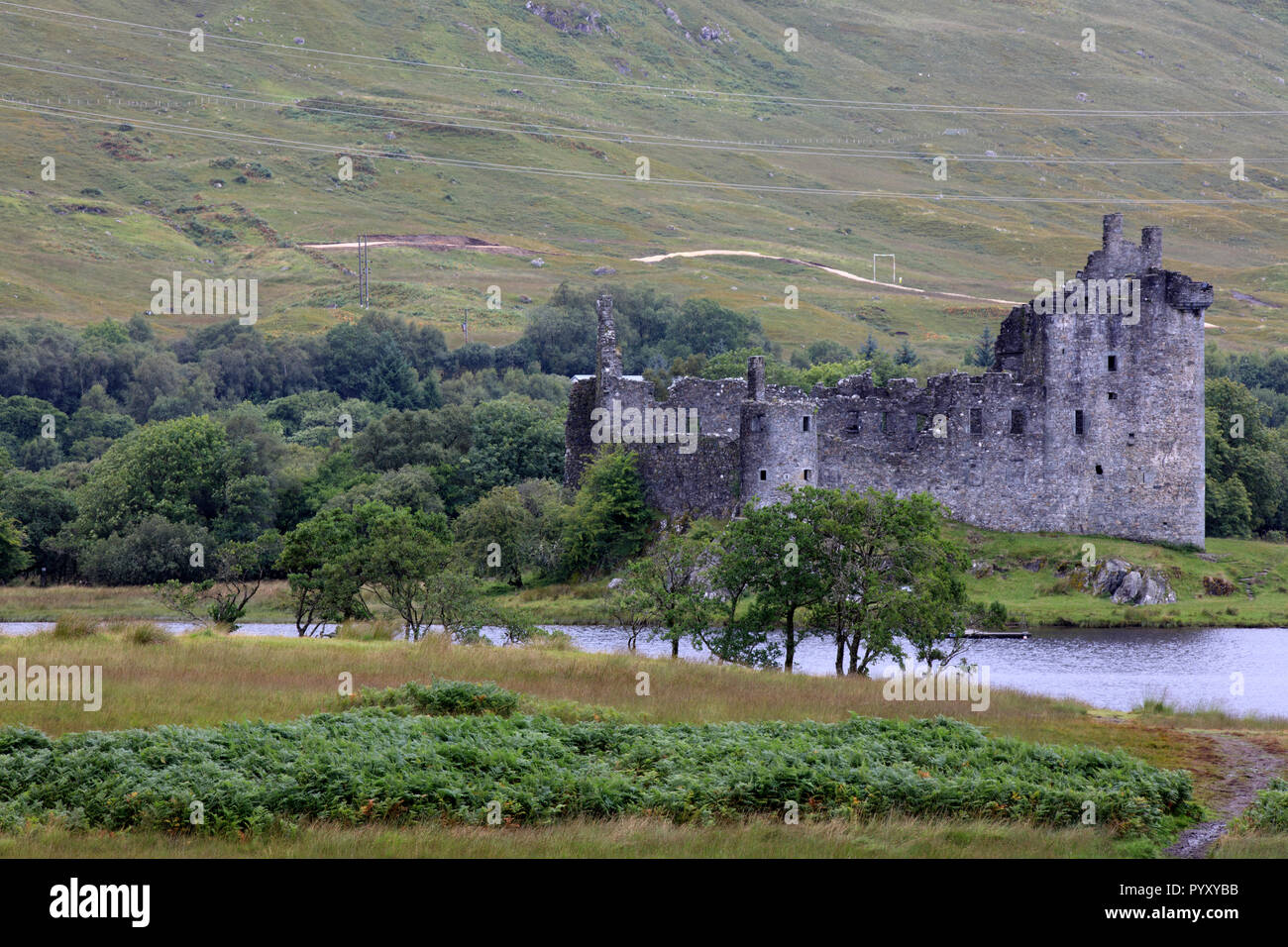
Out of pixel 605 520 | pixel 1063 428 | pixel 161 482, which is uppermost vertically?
pixel 1063 428

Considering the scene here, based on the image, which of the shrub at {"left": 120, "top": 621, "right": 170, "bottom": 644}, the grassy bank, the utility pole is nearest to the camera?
the grassy bank

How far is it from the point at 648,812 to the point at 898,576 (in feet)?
72.9

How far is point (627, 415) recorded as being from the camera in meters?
71.3

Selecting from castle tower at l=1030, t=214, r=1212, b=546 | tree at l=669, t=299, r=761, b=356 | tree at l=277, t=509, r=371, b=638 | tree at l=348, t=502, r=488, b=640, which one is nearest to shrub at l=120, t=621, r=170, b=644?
tree at l=348, t=502, r=488, b=640

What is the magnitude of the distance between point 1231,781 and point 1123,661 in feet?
83.9

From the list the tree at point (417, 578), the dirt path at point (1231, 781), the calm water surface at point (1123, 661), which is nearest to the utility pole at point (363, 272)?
the calm water surface at point (1123, 661)

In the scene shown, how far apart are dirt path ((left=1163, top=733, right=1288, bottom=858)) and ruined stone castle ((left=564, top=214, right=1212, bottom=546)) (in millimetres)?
38342

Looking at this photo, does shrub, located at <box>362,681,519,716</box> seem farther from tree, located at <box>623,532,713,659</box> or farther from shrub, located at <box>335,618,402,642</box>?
tree, located at <box>623,532,713,659</box>

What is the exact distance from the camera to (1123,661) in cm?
5088

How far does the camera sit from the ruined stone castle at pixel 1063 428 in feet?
221

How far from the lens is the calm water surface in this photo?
42688mm

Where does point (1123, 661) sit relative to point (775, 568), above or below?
below

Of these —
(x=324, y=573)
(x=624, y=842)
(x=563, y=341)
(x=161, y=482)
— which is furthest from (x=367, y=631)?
(x=563, y=341)

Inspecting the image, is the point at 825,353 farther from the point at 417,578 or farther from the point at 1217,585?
the point at 417,578
